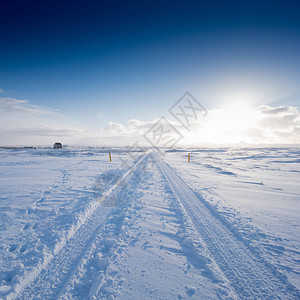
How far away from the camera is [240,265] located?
275 centimetres

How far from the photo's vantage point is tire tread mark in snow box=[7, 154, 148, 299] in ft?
7.28

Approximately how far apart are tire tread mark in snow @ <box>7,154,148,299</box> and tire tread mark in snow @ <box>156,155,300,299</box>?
2.81m

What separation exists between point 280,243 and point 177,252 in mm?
2551

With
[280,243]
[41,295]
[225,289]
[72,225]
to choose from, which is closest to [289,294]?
[225,289]

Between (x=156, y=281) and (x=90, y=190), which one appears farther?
(x=90, y=190)

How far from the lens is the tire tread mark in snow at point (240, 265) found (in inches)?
89.4

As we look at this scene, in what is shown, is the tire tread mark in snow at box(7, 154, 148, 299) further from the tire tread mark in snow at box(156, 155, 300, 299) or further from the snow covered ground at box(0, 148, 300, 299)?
the tire tread mark in snow at box(156, 155, 300, 299)

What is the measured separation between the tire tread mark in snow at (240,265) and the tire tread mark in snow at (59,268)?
111 inches

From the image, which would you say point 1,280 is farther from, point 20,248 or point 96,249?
point 96,249

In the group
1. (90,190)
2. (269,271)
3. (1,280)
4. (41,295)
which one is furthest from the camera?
(90,190)

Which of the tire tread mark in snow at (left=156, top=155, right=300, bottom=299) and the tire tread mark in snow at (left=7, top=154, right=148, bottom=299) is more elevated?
the tire tread mark in snow at (left=7, top=154, right=148, bottom=299)

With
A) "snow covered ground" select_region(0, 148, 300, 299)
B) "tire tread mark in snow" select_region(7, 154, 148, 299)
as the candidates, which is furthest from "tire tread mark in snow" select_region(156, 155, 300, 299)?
"tire tread mark in snow" select_region(7, 154, 148, 299)

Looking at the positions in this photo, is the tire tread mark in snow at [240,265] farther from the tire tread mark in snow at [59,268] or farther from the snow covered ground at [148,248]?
the tire tread mark in snow at [59,268]

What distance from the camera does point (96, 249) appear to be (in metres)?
3.10
